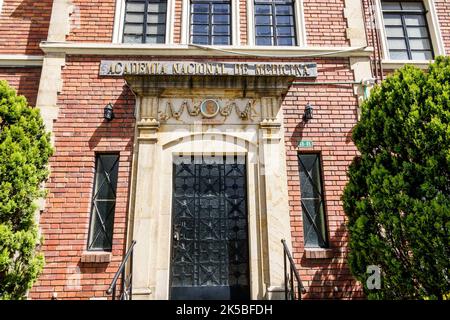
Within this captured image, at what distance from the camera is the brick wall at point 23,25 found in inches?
284

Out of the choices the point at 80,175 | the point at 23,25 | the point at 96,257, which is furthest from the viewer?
the point at 23,25

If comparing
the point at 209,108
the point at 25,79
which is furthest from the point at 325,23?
the point at 25,79

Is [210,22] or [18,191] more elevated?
[210,22]

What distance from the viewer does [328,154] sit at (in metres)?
6.43

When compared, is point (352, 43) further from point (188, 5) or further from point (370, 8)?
point (188, 5)

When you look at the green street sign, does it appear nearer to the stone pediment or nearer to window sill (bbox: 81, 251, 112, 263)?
the stone pediment

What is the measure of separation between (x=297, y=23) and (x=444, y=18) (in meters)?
3.59

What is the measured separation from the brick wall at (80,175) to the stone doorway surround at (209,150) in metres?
0.27

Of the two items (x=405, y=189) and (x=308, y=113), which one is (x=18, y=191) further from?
(x=405, y=189)

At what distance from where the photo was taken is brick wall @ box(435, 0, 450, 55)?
25.5 feet

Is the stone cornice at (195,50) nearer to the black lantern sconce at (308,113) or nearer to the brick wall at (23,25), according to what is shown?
the brick wall at (23,25)

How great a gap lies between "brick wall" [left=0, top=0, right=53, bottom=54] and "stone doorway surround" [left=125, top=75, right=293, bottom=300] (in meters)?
2.73

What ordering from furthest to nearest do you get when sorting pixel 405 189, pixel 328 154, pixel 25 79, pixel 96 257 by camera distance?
pixel 25 79, pixel 328 154, pixel 96 257, pixel 405 189

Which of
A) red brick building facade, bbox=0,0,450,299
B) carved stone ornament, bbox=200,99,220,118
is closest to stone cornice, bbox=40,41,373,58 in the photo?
red brick building facade, bbox=0,0,450,299
